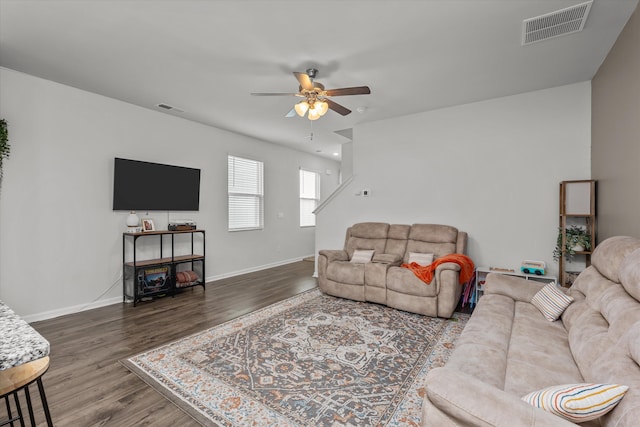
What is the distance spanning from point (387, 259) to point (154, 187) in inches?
135

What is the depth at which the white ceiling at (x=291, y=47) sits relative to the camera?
2283 mm

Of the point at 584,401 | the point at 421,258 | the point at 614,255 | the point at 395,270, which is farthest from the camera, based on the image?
the point at 421,258

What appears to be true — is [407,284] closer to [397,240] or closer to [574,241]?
[397,240]

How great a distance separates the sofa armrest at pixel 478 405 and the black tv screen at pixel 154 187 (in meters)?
4.28

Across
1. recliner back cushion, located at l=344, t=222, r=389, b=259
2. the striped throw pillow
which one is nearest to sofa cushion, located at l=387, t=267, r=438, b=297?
recliner back cushion, located at l=344, t=222, r=389, b=259

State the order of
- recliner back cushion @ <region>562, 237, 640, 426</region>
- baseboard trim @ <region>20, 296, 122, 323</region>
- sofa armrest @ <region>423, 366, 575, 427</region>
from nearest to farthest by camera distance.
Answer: sofa armrest @ <region>423, 366, 575, 427</region> < recliner back cushion @ <region>562, 237, 640, 426</region> < baseboard trim @ <region>20, 296, 122, 323</region>

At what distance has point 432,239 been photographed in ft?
13.8

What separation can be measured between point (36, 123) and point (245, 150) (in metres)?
3.04

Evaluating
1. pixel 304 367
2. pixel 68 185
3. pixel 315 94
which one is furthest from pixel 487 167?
pixel 68 185

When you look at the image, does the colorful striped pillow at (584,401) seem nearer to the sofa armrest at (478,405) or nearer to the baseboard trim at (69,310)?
the sofa armrest at (478,405)

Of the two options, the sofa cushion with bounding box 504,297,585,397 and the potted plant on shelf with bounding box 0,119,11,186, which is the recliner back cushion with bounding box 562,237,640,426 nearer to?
the sofa cushion with bounding box 504,297,585,397

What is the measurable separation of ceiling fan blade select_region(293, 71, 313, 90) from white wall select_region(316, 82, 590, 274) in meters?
2.43

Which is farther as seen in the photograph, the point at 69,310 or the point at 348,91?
the point at 69,310

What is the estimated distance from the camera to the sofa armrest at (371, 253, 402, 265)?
4.04 meters
